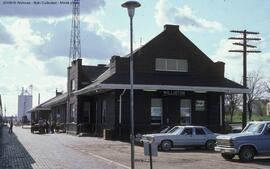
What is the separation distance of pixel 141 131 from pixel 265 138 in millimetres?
17868

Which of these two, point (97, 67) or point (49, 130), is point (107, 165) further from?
point (49, 130)

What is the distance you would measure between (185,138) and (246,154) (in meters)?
7.54

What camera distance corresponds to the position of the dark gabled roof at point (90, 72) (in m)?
51.7

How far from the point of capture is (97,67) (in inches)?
2156

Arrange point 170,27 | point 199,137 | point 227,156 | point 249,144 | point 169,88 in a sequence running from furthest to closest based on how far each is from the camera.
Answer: point 170,27 < point 169,88 < point 199,137 < point 227,156 < point 249,144

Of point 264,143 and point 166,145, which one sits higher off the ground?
point 264,143

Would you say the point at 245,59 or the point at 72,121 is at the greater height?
the point at 245,59

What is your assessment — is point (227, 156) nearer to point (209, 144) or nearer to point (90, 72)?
point (209, 144)

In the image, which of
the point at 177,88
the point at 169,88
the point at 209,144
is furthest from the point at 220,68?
the point at 209,144

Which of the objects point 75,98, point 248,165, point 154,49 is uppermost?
point 154,49

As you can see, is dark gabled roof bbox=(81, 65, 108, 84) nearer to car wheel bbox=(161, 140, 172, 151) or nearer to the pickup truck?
car wheel bbox=(161, 140, 172, 151)

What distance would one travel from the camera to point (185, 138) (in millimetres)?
29672

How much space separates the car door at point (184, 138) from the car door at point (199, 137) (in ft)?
0.78

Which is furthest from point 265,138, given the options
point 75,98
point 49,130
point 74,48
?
point 74,48
